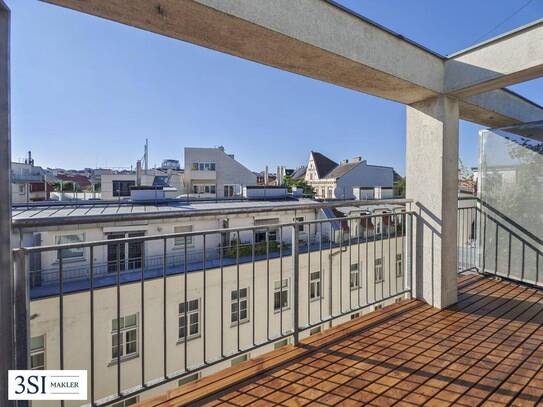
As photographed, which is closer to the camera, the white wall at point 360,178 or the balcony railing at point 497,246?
the balcony railing at point 497,246

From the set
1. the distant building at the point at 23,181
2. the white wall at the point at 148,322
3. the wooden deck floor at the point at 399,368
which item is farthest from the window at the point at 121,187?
the wooden deck floor at the point at 399,368

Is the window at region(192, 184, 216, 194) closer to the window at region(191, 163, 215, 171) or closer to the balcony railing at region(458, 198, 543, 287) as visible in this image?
the window at region(191, 163, 215, 171)

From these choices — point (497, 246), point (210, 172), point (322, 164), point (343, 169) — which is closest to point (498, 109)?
point (497, 246)

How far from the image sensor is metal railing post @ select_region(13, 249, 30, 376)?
54.3 inches

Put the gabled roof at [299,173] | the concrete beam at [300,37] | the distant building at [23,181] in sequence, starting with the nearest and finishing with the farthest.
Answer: the concrete beam at [300,37] < the distant building at [23,181] < the gabled roof at [299,173]

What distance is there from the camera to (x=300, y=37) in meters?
2.02

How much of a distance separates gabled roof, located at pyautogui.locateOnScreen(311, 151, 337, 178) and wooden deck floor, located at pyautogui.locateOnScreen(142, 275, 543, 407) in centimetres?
3334

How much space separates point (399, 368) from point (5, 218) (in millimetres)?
2340

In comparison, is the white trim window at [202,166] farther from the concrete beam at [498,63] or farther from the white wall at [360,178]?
the concrete beam at [498,63]

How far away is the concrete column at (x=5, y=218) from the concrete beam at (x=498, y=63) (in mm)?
3340

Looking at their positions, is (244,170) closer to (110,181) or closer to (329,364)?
(110,181)

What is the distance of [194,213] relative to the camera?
6.04 ft

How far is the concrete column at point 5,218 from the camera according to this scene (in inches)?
50.4

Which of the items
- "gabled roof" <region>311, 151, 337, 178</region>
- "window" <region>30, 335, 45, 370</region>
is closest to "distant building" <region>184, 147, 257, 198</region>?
"gabled roof" <region>311, 151, 337, 178</region>
